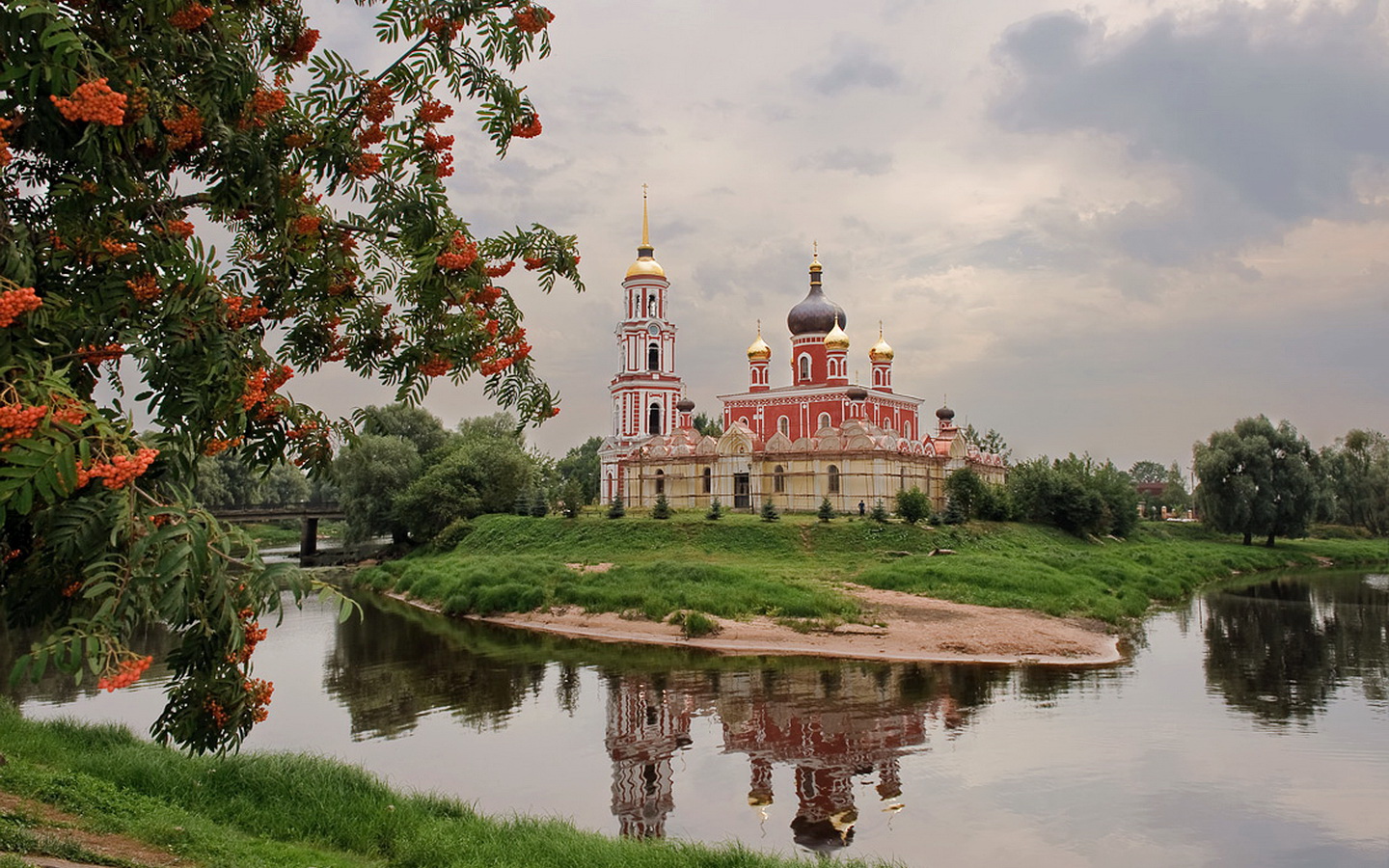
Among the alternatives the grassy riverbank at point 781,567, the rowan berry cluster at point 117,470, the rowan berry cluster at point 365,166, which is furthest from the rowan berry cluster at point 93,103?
the grassy riverbank at point 781,567

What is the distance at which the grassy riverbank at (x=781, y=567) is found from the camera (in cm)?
2733

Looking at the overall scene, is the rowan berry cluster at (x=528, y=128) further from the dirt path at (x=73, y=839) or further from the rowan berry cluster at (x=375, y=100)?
the dirt path at (x=73, y=839)

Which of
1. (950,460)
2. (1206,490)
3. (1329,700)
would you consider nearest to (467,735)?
(1329,700)

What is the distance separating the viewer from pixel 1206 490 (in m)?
48.8

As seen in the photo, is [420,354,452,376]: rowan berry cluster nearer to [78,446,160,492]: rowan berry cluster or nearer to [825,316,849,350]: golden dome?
[78,446,160,492]: rowan berry cluster

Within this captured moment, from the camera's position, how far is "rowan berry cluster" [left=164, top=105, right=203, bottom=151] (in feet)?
17.2

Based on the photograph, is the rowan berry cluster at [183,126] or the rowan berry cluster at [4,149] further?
the rowan berry cluster at [183,126]

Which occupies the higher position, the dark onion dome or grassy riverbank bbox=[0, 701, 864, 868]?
the dark onion dome

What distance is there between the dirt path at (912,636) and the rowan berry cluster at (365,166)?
18282mm

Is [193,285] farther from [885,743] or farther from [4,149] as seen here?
[885,743]

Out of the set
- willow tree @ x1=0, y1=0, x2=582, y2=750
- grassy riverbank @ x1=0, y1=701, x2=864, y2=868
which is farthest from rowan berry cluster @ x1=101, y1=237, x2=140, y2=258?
grassy riverbank @ x1=0, y1=701, x2=864, y2=868

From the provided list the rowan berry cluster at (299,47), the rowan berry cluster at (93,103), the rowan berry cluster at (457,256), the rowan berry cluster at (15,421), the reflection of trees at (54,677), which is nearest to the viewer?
the rowan berry cluster at (15,421)

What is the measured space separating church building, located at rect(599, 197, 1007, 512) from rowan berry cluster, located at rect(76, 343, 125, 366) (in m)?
35.3

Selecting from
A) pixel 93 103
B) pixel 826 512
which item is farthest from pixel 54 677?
pixel 826 512
